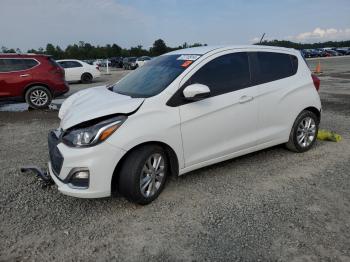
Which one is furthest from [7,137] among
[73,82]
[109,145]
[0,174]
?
[73,82]

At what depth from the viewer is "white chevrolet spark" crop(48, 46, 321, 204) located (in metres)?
3.69

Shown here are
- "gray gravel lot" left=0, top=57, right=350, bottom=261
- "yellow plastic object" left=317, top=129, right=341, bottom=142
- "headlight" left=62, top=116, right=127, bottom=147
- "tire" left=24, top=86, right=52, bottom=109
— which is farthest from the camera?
"tire" left=24, top=86, right=52, bottom=109

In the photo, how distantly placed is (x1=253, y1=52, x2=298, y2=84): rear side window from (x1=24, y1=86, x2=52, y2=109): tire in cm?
780

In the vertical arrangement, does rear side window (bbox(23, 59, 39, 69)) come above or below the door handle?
above

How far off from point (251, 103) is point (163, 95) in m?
1.37

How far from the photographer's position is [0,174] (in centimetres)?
509

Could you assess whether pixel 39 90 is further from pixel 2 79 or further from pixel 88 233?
pixel 88 233

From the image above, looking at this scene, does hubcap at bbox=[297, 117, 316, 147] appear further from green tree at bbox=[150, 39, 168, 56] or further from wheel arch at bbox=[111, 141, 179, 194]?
green tree at bbox=[150, 39, 168, 56]

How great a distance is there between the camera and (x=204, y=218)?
3.74 m

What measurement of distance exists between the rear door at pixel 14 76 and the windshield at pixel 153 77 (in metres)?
6.71

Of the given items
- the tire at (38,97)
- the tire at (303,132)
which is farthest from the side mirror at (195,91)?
the tire at (38,97)

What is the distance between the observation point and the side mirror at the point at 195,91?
401cm

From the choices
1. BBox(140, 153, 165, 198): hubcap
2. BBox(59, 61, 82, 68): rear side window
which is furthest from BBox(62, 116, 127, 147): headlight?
BBox(59, 61, 82, 68): rear side window

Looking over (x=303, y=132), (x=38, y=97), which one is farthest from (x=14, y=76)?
(x=303, y=132)
